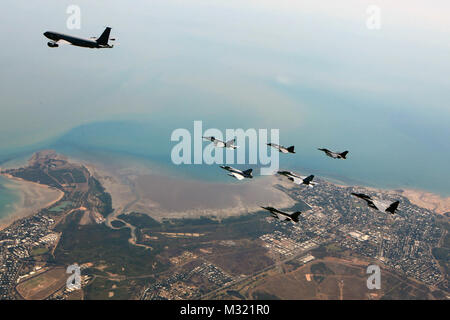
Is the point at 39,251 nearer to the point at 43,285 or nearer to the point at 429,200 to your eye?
the point at 43,285

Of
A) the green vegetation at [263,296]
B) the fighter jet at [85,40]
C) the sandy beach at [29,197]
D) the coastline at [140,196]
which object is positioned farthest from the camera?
the coastline at [140,196]

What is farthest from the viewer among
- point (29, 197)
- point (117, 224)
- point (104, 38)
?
point (29, 197)

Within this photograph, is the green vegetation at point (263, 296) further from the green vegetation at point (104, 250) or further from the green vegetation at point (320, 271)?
the green vegetation at point (104, 250)

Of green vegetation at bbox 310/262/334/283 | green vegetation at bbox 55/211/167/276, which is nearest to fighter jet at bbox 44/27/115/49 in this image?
green vegetation at bbox 55/211/167/276

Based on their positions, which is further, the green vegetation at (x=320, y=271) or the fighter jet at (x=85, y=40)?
the green vegetation at (x=320, y=271)

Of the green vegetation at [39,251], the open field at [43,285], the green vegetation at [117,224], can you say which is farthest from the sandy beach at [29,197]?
the open field at [43,285]

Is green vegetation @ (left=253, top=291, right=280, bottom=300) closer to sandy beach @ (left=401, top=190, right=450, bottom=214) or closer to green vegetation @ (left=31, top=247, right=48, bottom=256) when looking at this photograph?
green vegetation @ (left=31, top=247, right=48, bottom=256)

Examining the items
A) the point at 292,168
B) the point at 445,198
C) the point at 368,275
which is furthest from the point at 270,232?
the point at 445,198

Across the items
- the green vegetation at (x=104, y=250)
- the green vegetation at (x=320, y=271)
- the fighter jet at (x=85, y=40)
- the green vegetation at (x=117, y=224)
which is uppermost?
the fighter jet at (x=85, y=40)

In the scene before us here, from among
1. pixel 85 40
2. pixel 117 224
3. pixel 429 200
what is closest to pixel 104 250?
pixel 117 224
